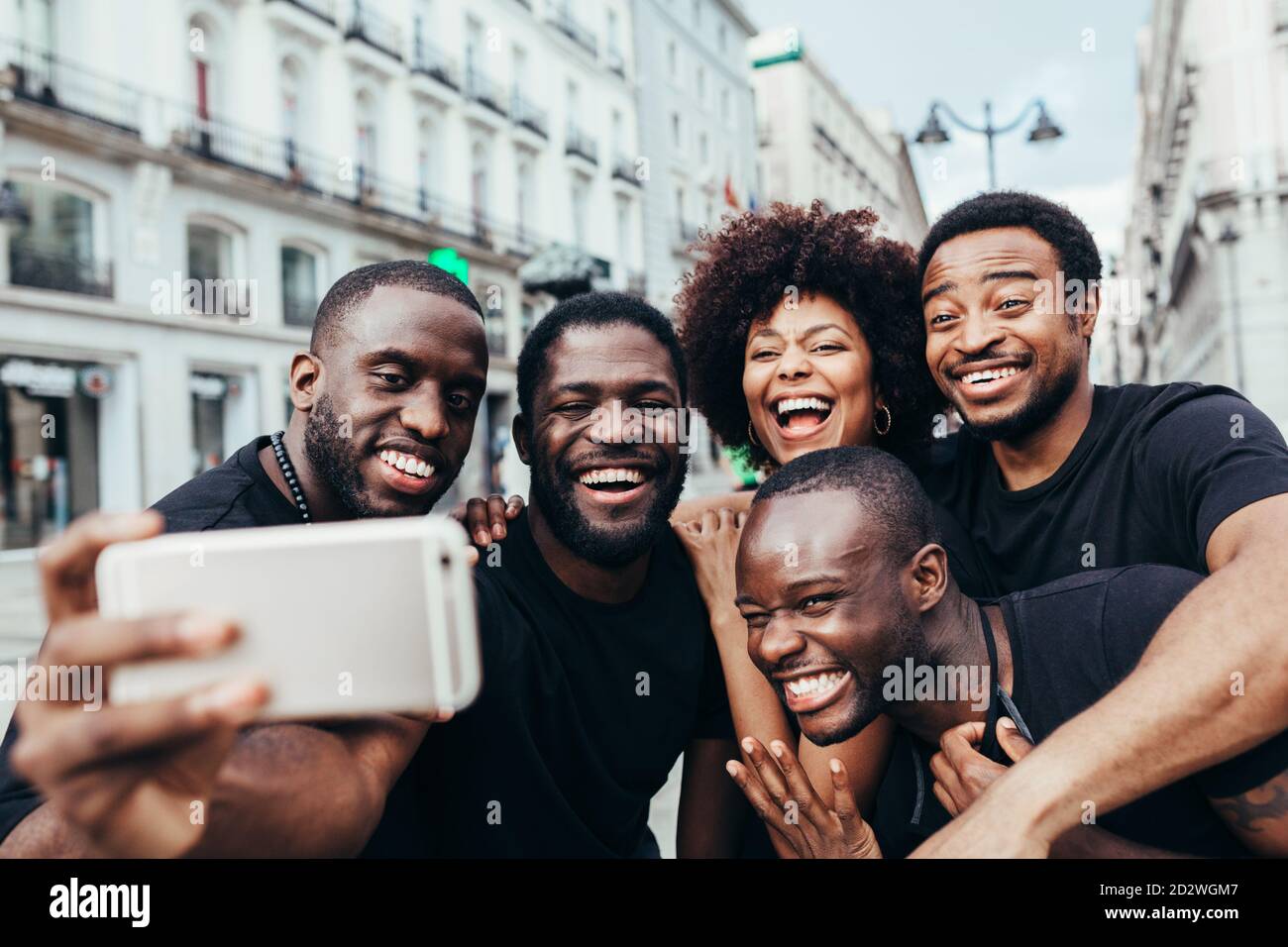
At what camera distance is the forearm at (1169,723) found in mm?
1583

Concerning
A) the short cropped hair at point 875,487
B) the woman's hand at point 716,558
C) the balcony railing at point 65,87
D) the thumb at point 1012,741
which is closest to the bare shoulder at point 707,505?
the woman's hand at point 716,558

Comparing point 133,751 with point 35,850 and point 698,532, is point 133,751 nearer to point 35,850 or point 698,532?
point 35,850

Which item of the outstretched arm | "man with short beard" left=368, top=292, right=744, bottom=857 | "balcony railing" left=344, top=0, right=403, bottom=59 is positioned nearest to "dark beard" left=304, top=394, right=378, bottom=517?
"man with short beard" left=368, top=292, right=744, bottom=857

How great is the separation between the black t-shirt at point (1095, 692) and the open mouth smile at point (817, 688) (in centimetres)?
31

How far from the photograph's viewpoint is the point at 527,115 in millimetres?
24578

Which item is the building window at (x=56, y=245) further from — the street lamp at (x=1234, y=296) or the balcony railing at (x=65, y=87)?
the street lamp at (x=1234, y=296)

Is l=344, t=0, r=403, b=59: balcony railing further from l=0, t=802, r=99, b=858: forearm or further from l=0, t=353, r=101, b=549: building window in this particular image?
l=0, t=802, r=99, b=858: forearm

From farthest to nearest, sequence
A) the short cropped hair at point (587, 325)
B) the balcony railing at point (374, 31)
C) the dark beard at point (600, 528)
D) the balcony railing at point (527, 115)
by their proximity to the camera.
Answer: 1. the balcony railing at point (527, 115)
2. the balcony railing at point (374, 31)
3. the short cropped hair at point (587, 325)
4. the dark beard at point (600, 528)

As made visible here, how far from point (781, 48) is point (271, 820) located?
1568 inches

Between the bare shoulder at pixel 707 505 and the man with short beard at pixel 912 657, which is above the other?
the bare shoulder at pixel 707 505

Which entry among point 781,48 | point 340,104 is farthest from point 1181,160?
point 340,104

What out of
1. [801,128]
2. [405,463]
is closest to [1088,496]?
[405,463]

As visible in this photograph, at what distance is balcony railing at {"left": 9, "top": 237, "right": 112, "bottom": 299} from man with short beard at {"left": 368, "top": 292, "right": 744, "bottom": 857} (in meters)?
14.2

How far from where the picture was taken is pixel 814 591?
6.42ft
